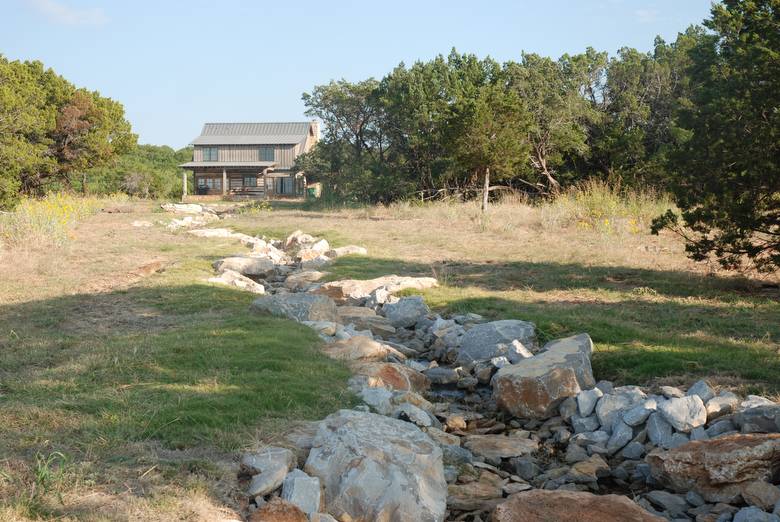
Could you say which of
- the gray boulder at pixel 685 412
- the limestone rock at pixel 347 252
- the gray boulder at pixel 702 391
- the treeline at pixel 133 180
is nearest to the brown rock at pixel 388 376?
the gray boulder at pixel 685 412

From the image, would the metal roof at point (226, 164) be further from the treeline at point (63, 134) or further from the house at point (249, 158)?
the treeline at point (63, 134)

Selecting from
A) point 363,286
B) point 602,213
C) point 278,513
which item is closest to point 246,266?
point 363,286

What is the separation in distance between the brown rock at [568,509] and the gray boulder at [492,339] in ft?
10.8

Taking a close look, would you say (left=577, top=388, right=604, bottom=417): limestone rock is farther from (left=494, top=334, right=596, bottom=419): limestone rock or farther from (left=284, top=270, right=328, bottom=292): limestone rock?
(left=284, top=270, right=328, bottom=292): limestone rock

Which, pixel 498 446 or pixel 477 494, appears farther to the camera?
pixel 498 446

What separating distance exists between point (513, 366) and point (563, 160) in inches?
913

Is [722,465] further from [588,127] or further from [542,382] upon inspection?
[588,127]

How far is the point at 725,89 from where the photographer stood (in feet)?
34.6

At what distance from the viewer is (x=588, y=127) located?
95.1 ft

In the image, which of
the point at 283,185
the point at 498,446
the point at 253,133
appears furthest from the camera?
the point at 253,133

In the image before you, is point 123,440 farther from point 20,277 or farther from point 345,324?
point 20,277

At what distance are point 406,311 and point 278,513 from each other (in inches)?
227

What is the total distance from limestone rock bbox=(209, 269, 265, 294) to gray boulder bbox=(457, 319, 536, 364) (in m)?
3.89

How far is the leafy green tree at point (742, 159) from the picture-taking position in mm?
Result: 9250
